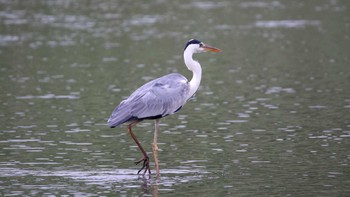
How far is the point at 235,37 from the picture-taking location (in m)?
35.2

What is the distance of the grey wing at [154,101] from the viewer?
1428cm

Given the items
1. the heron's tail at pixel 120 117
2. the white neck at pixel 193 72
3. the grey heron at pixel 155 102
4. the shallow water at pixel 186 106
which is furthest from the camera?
the white neck at pixel 193 72

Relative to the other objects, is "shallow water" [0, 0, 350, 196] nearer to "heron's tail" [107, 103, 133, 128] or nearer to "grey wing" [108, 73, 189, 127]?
"heron's tail" [107, 103, 133, 128]

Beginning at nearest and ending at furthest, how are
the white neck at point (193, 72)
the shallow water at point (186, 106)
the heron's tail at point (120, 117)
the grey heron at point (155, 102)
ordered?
the shallow water at point (186, 106) → the heron's tail at point (120, 117) → the grey heron at point (155, 102) → the white neck at point (193, 72)

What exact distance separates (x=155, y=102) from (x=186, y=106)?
6879 mm

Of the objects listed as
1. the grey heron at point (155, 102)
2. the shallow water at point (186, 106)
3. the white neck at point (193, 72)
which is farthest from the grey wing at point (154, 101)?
the shallow water at point (186, 106)

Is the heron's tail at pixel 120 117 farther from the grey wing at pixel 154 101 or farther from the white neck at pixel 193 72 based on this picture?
the white neck at pixel 193 72

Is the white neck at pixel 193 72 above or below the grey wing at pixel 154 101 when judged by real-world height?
above

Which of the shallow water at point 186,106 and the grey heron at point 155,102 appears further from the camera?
the grey heron at point 155,102

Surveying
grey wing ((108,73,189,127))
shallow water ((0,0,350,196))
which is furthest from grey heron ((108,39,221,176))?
shallow water ((0,0,350,196))

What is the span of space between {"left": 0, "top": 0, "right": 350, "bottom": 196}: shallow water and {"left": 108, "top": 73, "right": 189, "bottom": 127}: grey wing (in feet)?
3.06

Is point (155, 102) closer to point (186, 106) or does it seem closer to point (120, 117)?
point (120, 117)

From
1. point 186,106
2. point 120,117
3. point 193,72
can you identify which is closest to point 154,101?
point 120,117

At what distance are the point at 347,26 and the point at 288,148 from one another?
22143 millimetres
